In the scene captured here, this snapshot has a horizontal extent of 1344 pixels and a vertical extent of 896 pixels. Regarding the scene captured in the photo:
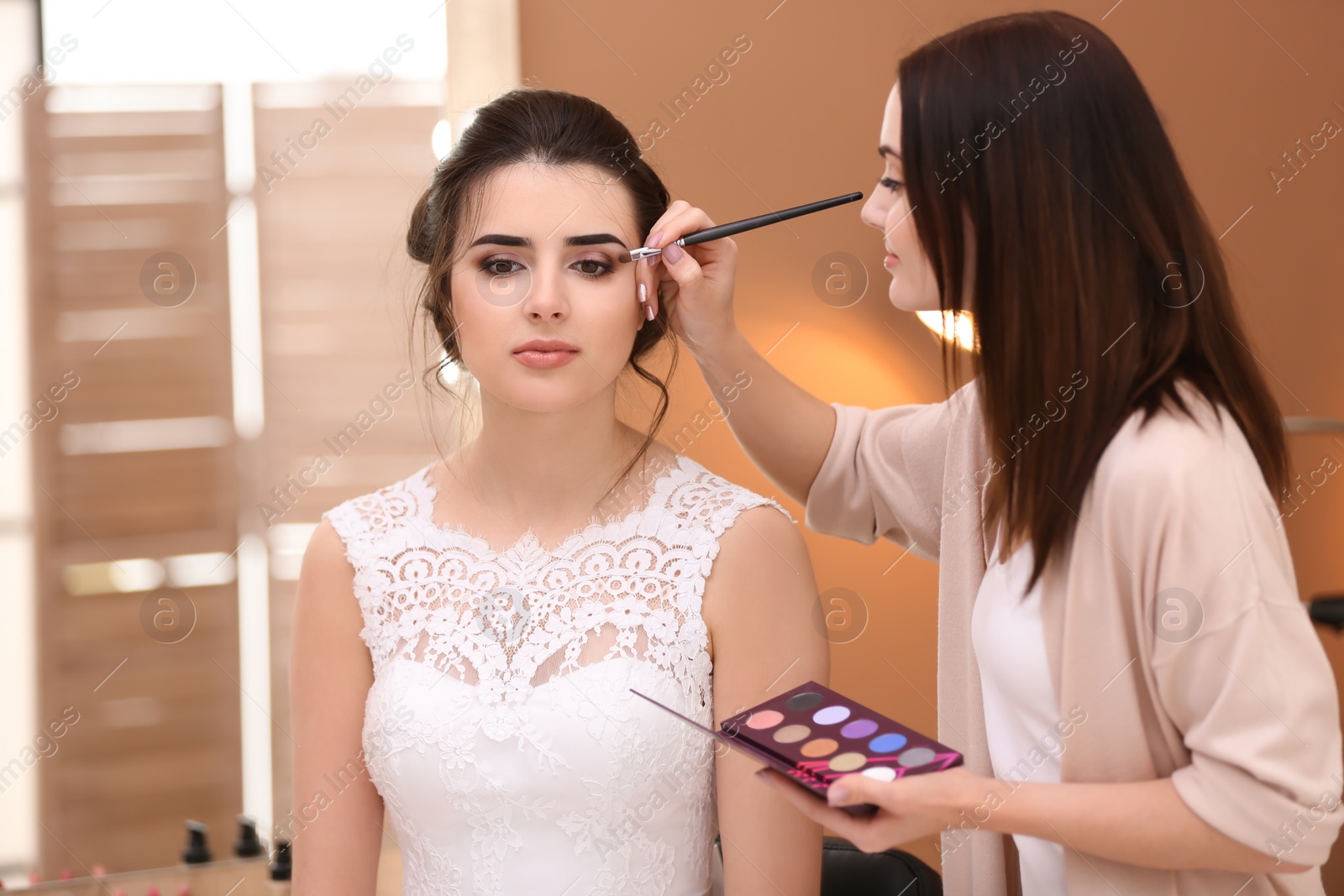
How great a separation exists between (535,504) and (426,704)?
274mm

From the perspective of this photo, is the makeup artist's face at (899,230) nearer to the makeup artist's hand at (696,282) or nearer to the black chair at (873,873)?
the makeup artist's hand at (696,282)

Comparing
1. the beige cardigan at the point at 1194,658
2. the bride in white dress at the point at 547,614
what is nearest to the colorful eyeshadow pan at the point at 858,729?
the beige cardigan at the point at 1194,658

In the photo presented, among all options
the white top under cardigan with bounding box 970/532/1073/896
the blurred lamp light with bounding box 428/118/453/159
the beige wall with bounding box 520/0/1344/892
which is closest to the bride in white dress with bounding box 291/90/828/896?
the white top under cardigan with bounding box 970/532/1073/896

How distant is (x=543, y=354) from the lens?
4.09 ft

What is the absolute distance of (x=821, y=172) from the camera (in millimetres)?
2529

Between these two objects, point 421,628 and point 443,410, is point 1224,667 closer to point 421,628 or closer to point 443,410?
point 421,628

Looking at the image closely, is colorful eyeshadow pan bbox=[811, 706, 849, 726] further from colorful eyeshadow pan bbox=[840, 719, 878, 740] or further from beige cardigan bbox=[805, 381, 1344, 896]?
beige cardigan bbox=[805, 381, 1344, 896]

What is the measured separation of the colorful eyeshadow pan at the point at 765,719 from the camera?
0.97 m

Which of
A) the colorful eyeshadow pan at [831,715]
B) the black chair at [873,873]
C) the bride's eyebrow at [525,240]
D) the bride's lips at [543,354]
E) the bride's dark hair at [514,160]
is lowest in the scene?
the black chair at [873,873]

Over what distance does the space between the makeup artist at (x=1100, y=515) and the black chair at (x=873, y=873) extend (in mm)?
114

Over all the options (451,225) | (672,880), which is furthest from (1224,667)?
(451,225)

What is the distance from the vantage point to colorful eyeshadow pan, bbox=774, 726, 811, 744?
0.95 m

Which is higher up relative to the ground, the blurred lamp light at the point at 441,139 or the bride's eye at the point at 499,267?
the blurred lamp light at the point at 441,139

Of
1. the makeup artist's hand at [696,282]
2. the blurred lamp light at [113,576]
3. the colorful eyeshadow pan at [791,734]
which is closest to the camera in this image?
the colorful eyeshadow pan at [791,734]
